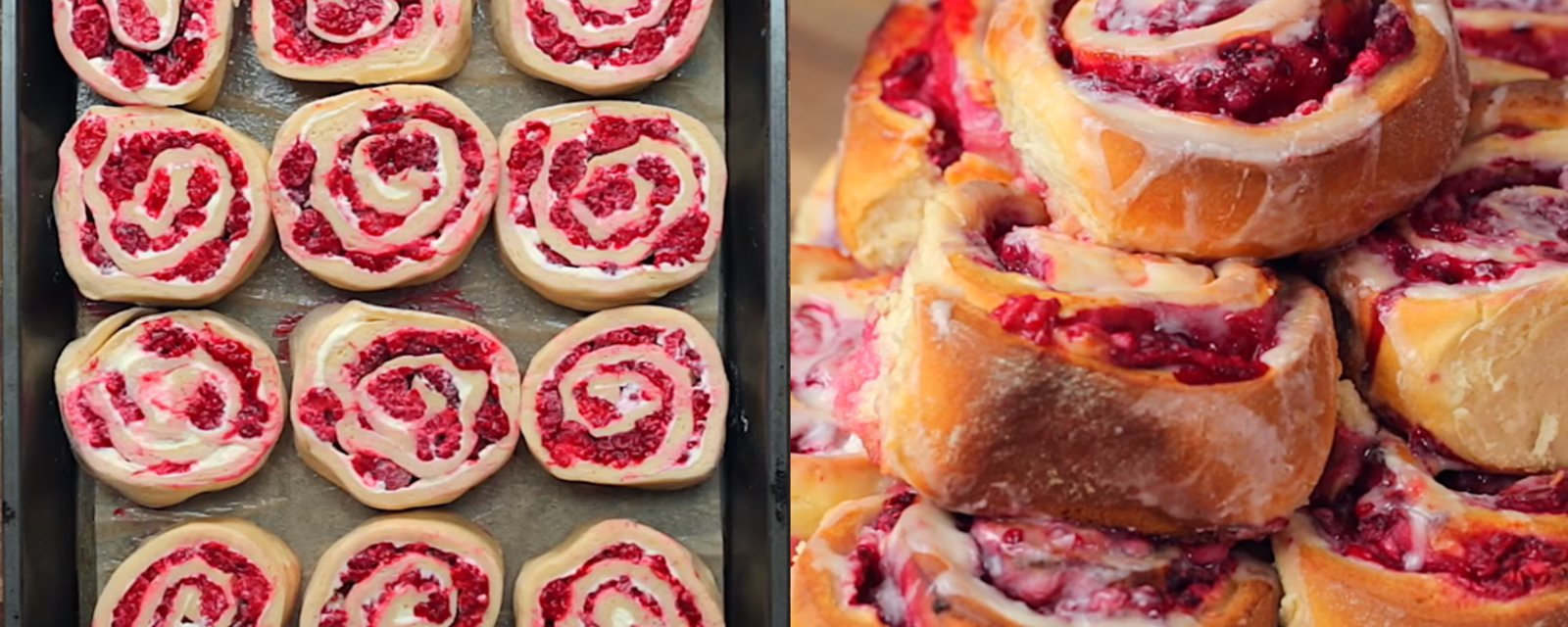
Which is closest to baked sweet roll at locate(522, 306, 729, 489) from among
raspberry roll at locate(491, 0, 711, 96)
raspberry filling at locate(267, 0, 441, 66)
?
raspberry roll at locate(491, 0, 711, 96)

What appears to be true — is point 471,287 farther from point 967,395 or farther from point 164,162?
point 967,395

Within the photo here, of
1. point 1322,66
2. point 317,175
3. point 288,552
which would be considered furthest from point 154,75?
point 1322,66

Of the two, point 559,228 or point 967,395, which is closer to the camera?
point 967,395

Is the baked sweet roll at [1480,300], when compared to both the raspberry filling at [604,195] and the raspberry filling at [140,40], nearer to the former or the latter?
the raspberry filling at [604,195]

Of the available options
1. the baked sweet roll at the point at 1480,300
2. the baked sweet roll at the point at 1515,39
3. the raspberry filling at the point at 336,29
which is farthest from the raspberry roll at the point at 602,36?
the baked sweet roll at the point at 1515,39

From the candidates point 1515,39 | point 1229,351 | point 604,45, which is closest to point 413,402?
point 604,45

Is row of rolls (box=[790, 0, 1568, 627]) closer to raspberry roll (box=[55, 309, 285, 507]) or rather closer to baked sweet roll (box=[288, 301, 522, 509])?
baked sweet roll (box=[288, 301, 522, 509])
